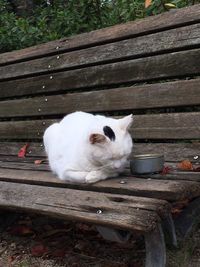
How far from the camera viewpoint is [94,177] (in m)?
2.97

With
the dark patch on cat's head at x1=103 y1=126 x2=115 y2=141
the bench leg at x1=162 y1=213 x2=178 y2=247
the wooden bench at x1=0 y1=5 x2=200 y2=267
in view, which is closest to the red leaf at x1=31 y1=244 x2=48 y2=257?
the wooden bench at x1=0 y1=5 x2=200 y2=267

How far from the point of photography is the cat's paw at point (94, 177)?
2945 millimetres

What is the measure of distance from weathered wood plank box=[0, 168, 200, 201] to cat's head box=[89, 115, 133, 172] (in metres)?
0.11

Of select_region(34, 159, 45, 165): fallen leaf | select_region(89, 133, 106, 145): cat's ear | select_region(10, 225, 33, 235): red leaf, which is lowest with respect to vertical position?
select_region(10, 225, 33, 235): red leaf

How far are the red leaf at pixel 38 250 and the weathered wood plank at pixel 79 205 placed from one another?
53cm

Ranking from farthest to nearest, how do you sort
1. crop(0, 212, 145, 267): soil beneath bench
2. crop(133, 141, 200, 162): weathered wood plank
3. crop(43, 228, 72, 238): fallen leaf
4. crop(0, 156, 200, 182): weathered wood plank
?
crop(43, 228, 72, 238): fallen leaf, crop(133, 141, 200, 162): weathered wood plank, crop(0, 212, 145, 267): soil beneath bench, crop(0, 156, 200, 182): weathered wood plank

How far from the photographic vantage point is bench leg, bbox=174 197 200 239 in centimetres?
303

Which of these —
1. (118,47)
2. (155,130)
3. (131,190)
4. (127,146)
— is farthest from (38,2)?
(131,190)

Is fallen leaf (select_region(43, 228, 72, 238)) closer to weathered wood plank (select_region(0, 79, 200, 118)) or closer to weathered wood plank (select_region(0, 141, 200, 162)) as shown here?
weathered wood plank (select_region(0, 141, 200, 162))

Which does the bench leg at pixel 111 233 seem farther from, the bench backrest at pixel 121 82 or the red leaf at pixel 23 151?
the red leaf at pixel 23 151

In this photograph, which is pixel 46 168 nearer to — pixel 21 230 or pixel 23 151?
pixel 21 230

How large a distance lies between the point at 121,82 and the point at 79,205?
150cm

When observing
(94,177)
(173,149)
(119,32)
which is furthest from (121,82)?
(94,177)

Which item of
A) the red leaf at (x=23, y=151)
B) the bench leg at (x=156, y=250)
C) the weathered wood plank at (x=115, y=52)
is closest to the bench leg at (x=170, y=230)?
the bench leg at (x=156, y=250)
